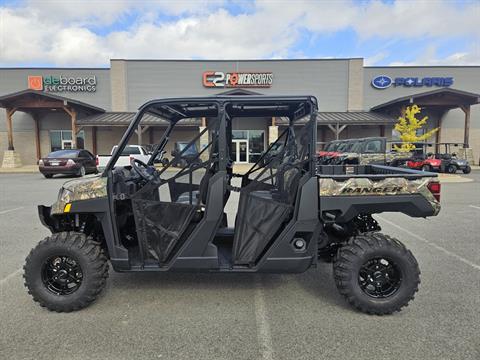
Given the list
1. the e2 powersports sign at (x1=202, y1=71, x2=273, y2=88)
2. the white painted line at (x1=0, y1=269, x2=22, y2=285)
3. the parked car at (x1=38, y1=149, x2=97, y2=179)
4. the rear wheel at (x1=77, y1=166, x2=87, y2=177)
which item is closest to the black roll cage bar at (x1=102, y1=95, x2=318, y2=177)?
the white painted line at (x1=0, y1=269, x2=22, y2=285)

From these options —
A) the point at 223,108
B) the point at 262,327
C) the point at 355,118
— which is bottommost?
the point at 262,327

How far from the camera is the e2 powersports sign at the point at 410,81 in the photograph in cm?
2678

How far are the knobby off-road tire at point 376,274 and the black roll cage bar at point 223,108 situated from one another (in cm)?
102

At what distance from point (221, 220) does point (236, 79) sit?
25.1 meters

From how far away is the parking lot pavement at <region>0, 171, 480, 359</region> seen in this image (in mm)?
2451

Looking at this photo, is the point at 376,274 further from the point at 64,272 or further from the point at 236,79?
the point at 236,79

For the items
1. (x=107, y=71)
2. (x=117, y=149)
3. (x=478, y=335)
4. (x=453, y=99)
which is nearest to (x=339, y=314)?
(x=478, y=335)

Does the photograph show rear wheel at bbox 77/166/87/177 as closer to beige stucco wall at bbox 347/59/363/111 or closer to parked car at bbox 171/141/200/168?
parked car at bbox 171/141/200/168

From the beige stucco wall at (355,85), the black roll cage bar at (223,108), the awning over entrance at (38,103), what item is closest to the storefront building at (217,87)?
the beige stucco wall at (355,85)

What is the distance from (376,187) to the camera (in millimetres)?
2990

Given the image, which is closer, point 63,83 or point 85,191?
point 85,191

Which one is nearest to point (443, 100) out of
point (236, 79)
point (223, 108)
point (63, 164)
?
point (236, 79)

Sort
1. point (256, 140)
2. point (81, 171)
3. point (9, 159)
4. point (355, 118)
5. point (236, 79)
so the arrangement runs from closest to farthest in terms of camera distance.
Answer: point (81, 171), point (9, 159), point (355, 118), point (256, 140), point (236, 79)

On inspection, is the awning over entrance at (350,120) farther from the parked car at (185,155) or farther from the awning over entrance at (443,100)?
the parked car at (185,155)
